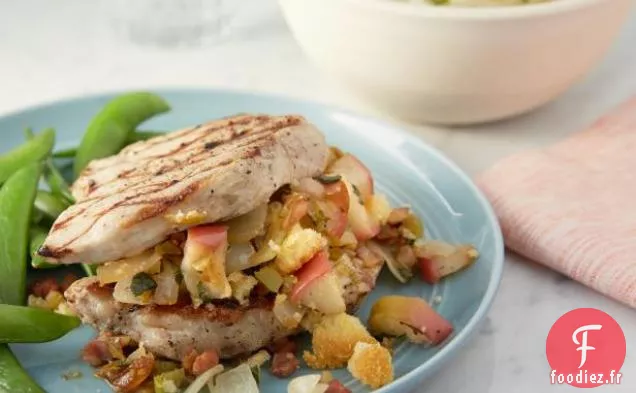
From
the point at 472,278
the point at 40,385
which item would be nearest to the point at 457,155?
the point at 472,278

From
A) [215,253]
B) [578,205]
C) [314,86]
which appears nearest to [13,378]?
[215,253]

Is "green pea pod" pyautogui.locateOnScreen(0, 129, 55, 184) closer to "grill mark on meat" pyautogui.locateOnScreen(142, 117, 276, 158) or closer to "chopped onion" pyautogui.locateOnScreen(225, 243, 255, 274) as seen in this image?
"grill mark on meat" pyautogui.locateOnScreen(142, 117, 276, 158)

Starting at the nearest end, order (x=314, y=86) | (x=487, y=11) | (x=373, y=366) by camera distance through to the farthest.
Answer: (x=373, y=366) → (x=487, y=11) → (x=314, y=86)

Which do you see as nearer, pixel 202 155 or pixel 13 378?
pixel 13 378

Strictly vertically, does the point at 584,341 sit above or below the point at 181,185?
below

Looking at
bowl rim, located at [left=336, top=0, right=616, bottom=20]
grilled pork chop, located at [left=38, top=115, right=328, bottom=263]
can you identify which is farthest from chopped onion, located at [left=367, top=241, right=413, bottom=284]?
bowl rim, located at [left=336, top=0, right=616, bottom=20]

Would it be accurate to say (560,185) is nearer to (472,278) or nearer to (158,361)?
(472,278)

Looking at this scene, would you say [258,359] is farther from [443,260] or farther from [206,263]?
[443,260]
